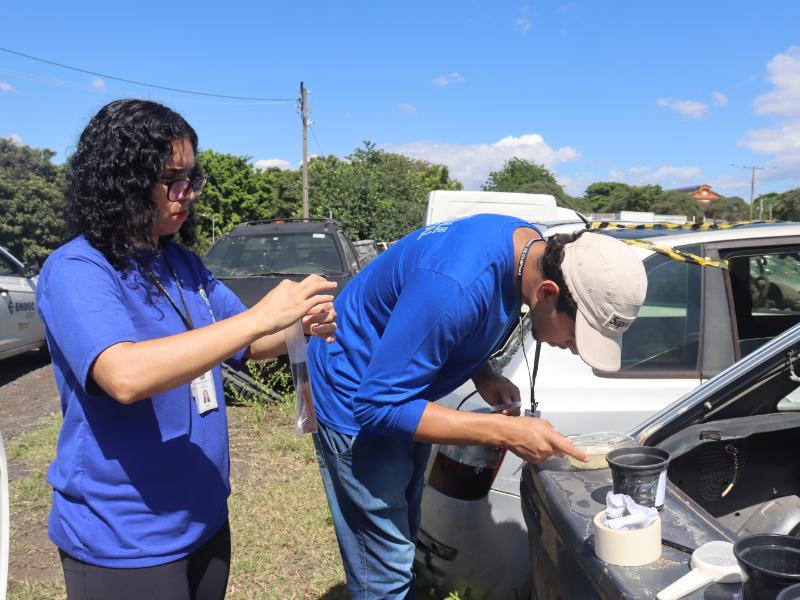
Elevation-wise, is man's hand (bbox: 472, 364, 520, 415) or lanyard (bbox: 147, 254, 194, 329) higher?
lanyard (bbox: 147, 254, 194, 329)

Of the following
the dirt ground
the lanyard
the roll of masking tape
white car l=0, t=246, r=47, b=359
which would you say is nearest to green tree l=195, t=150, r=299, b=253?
the dirt ground

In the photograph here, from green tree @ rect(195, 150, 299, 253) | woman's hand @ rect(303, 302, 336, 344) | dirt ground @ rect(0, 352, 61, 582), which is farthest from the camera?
green tree @ rect(195, 150, 299, 253)

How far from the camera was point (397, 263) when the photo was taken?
75.0 inches

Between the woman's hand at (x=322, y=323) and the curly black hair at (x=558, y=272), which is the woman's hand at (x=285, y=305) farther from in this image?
the curly black hair at (x=558, y=272)

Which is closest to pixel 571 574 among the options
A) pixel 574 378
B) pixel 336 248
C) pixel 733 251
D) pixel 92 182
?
pixel 574 378

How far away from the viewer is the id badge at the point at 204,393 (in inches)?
66.9

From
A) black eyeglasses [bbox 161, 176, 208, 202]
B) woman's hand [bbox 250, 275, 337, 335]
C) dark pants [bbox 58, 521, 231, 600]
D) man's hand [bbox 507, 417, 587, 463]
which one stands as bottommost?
dark pants [bbox 58, 521, 231, 600]

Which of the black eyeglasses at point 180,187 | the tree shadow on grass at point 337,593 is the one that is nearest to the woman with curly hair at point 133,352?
the black eyeglasses at point 180,187

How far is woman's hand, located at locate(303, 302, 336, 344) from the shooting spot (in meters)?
1.81

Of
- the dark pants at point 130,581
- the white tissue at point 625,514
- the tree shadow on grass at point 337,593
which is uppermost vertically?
the white tissue at point 625,514

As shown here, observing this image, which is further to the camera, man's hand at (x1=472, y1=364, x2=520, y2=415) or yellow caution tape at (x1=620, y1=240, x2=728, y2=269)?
yellow caution tape at (x1=620, y1=240, x2=728, y2=269)

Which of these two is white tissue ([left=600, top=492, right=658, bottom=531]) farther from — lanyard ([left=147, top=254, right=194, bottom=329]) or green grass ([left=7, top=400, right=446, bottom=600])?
green grass ([left=7, top=400, right=446, bottom=600])

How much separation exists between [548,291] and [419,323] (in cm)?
37

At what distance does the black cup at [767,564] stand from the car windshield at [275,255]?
612cm
